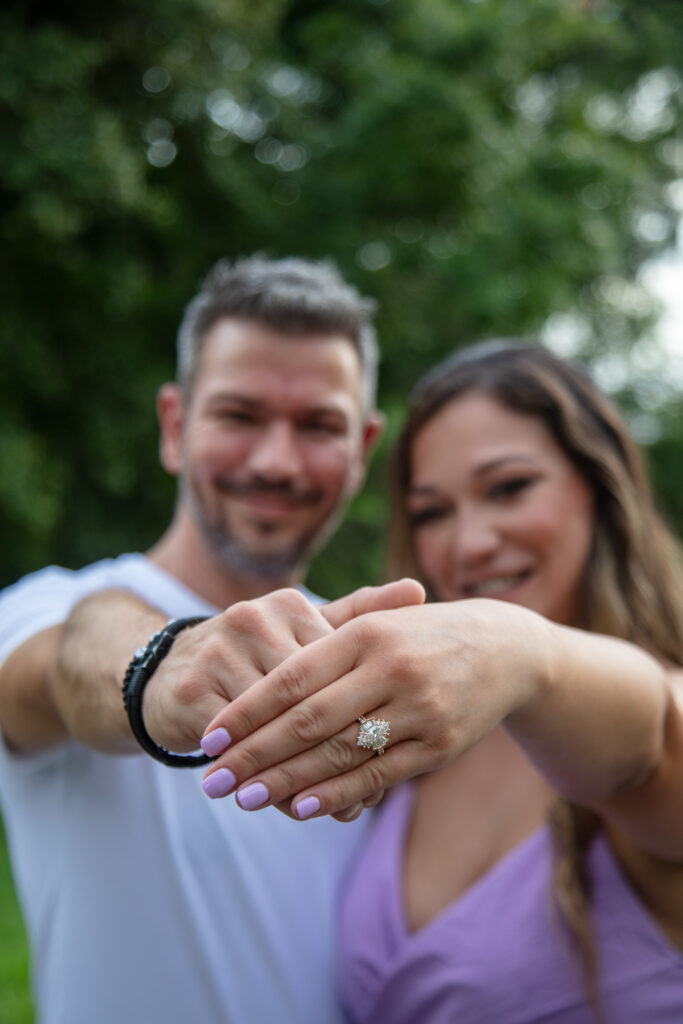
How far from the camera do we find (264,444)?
8.58 feet

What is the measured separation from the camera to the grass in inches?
185

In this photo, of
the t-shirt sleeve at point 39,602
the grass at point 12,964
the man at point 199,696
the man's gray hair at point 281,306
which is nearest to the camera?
the man at point 199,696

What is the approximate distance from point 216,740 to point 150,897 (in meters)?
1.10

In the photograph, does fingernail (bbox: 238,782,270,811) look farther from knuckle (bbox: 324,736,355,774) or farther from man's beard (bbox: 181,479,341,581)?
man's beard (bbox: 181,479,341,581)

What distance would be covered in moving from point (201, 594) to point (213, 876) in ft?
2.76

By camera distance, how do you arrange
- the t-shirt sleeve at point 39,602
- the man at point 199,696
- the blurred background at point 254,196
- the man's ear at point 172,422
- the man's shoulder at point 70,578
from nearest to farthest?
the man at point 199,696 < the t-shirt sleeve at point 39,602 < the man's shoulder at point 70,578 < the man's ear at point 172,422 < the blurred background at point 254,196

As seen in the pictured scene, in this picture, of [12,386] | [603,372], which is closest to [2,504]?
[12,386]

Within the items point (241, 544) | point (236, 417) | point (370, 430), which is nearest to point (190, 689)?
point (241, 544)

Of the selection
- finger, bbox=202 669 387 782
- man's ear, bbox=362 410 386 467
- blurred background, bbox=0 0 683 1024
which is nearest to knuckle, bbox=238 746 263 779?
finger, bbox=202 669 387 782

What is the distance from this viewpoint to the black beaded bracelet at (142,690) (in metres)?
1.47

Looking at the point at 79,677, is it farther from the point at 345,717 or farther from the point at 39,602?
the point at 345,717

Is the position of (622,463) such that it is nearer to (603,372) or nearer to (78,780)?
(78,780)

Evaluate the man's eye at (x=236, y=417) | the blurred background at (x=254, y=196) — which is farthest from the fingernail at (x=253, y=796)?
the blurred background at (x=254, y=196)

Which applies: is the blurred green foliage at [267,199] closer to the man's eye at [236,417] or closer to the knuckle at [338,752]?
the man's eye at [236,417]
